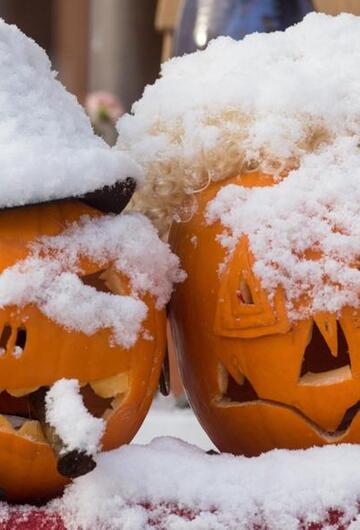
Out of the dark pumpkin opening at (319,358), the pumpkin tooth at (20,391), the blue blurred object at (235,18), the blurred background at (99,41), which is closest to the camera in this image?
the pumpkin tooth at (20,391)

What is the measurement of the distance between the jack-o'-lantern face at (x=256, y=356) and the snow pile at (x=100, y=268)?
0.20 feet

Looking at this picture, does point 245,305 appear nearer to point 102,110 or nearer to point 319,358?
point 319,358

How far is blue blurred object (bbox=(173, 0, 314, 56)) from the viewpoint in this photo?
7.44 feet

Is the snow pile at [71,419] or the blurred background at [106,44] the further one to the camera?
the blurred background at [106,44]

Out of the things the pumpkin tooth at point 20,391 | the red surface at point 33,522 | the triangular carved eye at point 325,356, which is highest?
the triangular carved eye at point 325,356

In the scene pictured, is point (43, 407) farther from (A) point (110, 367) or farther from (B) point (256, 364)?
(B) point (256, 364)

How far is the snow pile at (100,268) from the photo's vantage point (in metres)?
1.02

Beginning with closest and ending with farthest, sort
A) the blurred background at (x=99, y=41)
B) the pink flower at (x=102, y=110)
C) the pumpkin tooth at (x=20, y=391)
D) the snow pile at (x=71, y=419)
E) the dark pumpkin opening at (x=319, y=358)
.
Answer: the snow pile at (x=71, y=419) < the pumpkin tooth at (x=20, y=391) < the dark pumpkin opening at (x=319, y=358) < the pink flower at (x=102, y=110) < the blurred background at (x=99, y=41)

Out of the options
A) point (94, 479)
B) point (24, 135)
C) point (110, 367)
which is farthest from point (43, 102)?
point (94, 479)

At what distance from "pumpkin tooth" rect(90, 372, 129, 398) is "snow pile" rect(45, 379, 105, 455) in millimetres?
92

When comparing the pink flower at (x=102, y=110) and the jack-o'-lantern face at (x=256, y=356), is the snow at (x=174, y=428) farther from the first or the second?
the pink flower at (x=102, y=110)

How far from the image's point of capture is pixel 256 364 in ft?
3.74

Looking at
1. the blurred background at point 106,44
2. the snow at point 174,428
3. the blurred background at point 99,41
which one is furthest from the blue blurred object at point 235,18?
the blurred background at point 106,44

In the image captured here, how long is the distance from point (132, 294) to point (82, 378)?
0.12 metres
